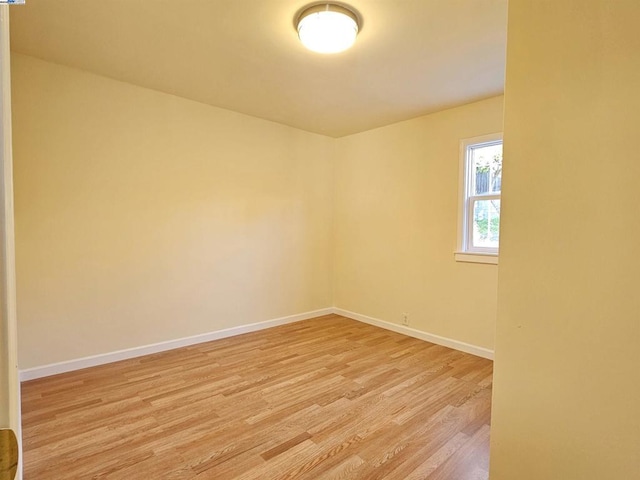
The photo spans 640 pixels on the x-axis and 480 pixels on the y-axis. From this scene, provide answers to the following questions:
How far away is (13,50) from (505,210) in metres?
3.62

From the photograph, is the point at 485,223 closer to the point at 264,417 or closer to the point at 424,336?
the point at 424,336

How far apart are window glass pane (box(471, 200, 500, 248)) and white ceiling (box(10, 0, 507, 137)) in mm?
1077

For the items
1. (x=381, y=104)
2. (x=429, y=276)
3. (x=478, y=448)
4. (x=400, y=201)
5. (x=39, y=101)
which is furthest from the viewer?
(x=400, y=201)

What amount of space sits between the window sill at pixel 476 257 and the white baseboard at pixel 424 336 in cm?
89

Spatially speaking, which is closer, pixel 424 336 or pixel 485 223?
pixel 485 223

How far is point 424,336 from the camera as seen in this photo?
379cm

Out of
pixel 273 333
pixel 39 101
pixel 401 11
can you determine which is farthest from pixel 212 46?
pixel 273 333

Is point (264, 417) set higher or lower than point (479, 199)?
lower

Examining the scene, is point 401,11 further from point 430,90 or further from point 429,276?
point 429,276

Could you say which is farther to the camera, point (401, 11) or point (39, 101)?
point (39, 101)

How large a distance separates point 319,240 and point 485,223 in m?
2.23

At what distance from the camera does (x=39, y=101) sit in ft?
8.66

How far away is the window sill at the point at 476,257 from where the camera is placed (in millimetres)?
3223

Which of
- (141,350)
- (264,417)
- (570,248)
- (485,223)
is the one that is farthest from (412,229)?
(141,350)
